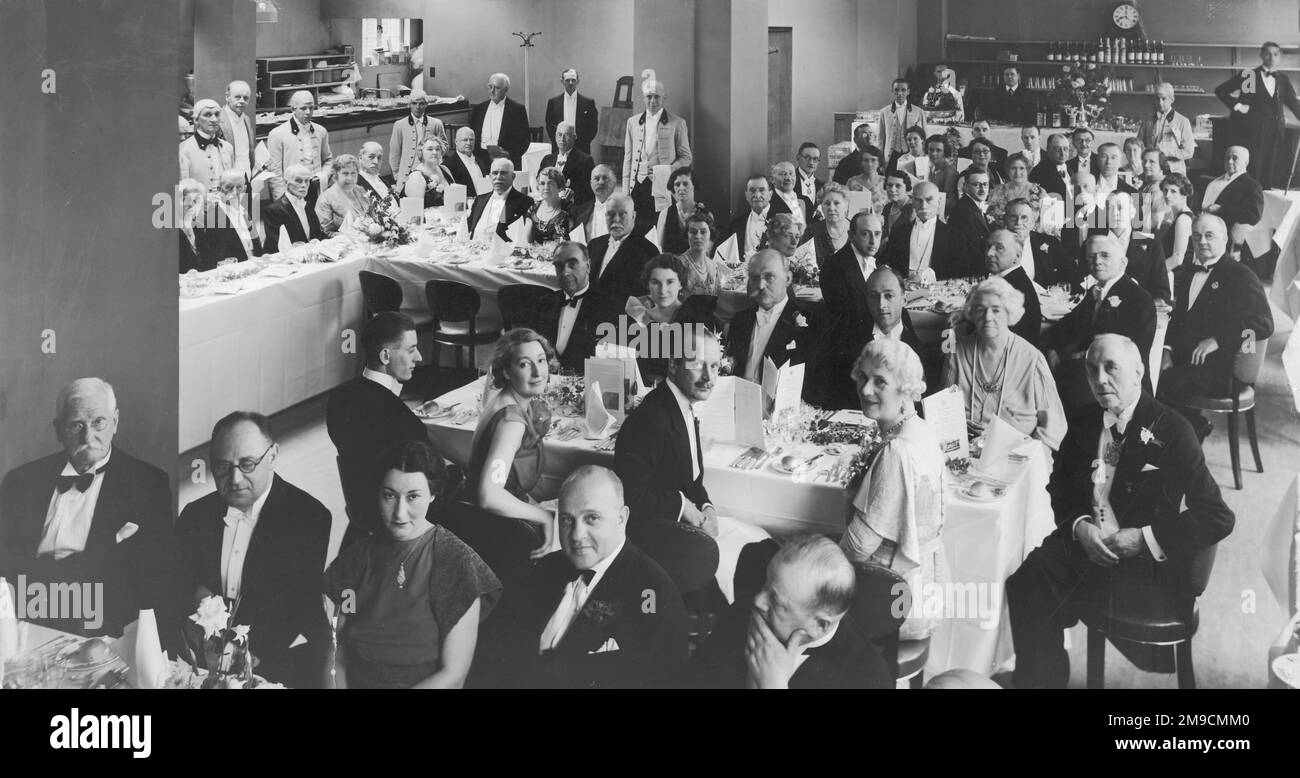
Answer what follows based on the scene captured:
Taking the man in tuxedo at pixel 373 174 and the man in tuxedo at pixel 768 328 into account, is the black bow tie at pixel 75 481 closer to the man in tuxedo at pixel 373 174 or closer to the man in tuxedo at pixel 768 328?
the man in tuxedo at pixel 373 174

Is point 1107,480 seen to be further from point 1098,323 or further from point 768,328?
point 768,328

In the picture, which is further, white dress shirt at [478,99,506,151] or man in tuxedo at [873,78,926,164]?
white dress shirt at [478,99,506,151]

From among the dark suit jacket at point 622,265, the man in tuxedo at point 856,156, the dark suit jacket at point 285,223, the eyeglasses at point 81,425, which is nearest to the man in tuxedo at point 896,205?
the man in tuxedo at point 856,156

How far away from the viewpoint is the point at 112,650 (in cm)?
510

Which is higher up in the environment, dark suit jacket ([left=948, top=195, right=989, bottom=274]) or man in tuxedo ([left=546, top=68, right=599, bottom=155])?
man in tuxedo ([left=546, top=68, right=599, bottom=155])

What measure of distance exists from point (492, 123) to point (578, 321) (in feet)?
3.47

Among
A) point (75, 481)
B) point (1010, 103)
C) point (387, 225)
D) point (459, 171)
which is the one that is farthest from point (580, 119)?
point (75, 481)

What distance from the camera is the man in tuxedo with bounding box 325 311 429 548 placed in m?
5.04

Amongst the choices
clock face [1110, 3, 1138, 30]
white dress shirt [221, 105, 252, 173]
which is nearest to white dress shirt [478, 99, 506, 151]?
white dress shirt [221, 105, 252, 173]

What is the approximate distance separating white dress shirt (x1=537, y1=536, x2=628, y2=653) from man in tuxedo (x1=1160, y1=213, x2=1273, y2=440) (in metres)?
2.20

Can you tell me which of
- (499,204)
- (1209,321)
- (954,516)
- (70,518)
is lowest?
(70,518)

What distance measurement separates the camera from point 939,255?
5180 millimetres

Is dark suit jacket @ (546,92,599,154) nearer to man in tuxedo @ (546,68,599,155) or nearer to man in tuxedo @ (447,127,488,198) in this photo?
man in tuxedo @ (546,68,599,155)
